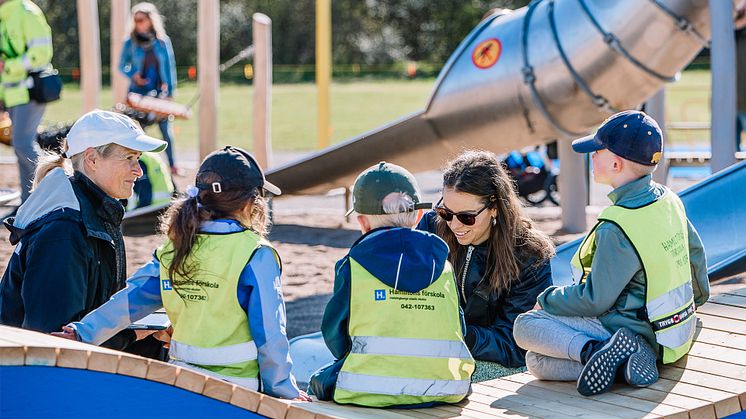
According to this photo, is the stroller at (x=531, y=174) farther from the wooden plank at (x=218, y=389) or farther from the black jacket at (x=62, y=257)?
the wooden plank at (x=218, y=389)

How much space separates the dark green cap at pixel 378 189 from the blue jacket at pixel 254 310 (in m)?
0.33

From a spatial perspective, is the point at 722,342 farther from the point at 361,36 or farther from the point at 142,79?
the point at 361,36

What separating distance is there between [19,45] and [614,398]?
7720mm

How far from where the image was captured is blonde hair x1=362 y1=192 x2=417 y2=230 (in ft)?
11.6

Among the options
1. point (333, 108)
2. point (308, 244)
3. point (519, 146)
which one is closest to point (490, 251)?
point (519, 146)

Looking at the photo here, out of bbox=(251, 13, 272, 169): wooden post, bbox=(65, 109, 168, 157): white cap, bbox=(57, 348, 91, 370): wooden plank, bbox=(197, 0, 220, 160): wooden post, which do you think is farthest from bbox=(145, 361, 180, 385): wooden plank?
bbox=(251, 13, 272, 169): wooden post

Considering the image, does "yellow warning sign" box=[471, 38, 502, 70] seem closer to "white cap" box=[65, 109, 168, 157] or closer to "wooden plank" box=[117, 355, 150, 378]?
"white cap" box=[65, 109, 168, 157]

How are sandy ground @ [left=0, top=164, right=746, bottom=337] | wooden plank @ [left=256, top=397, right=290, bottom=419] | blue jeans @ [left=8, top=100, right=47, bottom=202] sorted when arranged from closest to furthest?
wooden plank @ [left=256, top=397, right=290, bottom=419] → sandy ground @ [left=0, top=164, right=746, bottom=337] → blue jeans @ [left=8, top=100, right=47, bottom=202]

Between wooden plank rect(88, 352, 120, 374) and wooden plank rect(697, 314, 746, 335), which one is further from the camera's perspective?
wooden plank rect(697, 314, 746, 335)

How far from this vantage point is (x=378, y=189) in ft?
11.6

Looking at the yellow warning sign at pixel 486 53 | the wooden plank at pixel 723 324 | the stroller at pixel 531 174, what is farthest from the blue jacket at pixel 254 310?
the stroller at pixel 531 174

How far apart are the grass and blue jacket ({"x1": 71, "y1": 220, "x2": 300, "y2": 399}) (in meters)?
15.3

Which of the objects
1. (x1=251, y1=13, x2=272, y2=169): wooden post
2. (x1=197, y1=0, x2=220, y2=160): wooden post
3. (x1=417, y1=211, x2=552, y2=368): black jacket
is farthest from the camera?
(x1=251, y1=13, x2=272, y2=169): wooden post

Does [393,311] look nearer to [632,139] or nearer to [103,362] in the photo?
[103,362]
